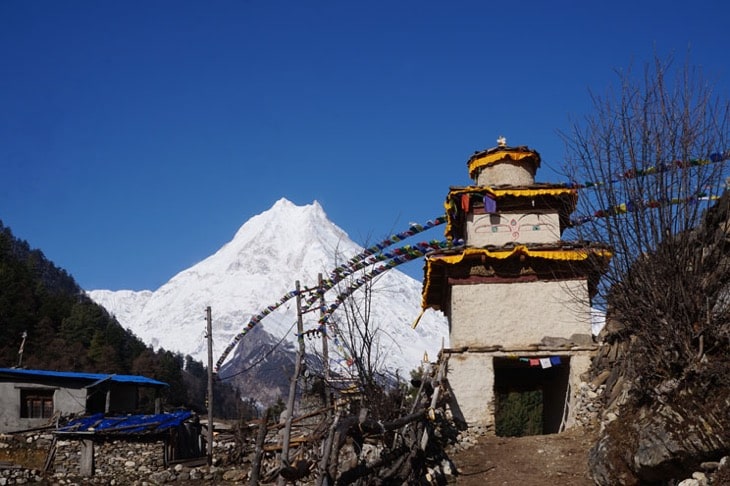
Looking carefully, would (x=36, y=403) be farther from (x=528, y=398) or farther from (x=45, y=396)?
(x=528, y=398)

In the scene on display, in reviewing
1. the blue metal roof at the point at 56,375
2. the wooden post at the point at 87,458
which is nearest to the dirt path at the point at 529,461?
the wooden post at the point at 87,458

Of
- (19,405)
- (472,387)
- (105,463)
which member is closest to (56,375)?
(19,405)

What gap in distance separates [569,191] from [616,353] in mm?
5345

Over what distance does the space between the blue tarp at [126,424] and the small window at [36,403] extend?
164 centimetres

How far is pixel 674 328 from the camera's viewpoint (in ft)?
34.0

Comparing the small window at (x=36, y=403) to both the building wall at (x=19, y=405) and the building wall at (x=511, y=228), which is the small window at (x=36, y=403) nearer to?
the building wall at (x=19, y=405)

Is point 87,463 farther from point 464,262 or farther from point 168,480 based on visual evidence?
point 464,262

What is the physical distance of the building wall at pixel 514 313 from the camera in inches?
723

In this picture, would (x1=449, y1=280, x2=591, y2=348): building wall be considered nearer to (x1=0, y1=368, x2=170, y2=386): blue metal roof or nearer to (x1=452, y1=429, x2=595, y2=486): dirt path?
(x1=452, y1=429, x2=595, y2=486): dirt path

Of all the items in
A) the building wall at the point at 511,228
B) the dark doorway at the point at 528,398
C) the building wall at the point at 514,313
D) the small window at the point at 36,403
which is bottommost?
the small window at the point at 36,403

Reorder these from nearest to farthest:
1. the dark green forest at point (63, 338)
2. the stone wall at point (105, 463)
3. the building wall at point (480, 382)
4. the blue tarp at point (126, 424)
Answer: the building wall at point (480, 382) → the stone wall at point (105, 463) → the blue tarp at point (126, 424) → the dark green forest at point (63, 338)

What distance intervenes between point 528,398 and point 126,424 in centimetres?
1774

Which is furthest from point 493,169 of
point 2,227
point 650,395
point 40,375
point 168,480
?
point 2,227

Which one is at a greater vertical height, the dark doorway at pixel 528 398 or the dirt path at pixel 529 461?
the dark doorway at pixel 528 398
